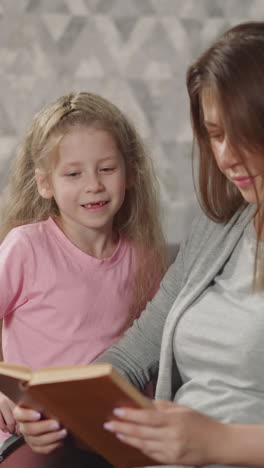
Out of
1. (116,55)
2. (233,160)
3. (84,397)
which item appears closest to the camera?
(84,397)

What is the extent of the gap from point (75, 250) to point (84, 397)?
2.25 feet

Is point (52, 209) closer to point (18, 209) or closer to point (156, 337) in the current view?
point (18, 209)

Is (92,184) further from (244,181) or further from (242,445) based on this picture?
(242,445)

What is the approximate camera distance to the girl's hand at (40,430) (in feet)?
4.14

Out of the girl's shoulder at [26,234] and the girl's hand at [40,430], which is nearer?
the girl's hand at [40,430]

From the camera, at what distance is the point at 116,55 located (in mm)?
2045

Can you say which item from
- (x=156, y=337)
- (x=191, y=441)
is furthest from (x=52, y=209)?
(x=191, y=441)

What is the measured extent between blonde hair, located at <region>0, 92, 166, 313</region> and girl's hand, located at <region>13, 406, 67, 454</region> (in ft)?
1.69

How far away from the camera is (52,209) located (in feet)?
5.98

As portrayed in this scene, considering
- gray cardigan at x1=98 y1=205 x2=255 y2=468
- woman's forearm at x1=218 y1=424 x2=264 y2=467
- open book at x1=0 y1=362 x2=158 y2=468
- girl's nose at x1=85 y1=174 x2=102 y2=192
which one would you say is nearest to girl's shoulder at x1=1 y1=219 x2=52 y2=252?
girl's nose at x1=85 y1=174 x2=102 y2=192

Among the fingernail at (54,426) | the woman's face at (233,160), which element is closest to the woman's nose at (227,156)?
the woman's face at (233,160)

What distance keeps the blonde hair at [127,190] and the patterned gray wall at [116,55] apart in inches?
9.5

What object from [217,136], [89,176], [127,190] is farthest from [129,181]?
[217,136]

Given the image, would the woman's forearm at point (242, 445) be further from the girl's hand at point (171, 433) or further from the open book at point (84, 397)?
the open book at point (84, 397)
